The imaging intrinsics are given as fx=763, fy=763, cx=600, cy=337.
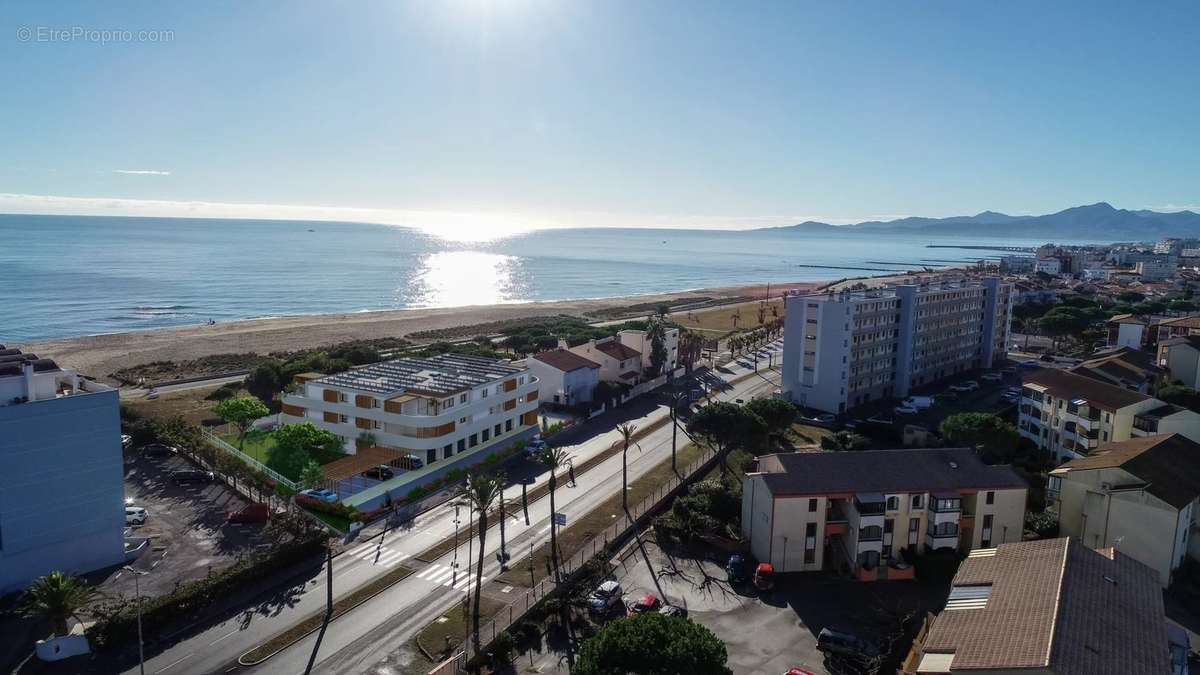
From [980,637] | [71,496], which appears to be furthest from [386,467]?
[980,637]

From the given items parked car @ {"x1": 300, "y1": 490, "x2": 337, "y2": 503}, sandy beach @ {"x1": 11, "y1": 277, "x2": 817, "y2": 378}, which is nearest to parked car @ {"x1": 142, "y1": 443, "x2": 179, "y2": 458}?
parked car @ {"x1": 300, "y1": 490, "x2": 337, "y2": 503}

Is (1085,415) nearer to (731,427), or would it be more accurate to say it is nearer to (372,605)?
(731,427)

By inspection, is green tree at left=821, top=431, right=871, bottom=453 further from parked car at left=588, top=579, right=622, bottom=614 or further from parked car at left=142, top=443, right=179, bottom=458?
parked car at left=142, top=443, right=179, bottom=458

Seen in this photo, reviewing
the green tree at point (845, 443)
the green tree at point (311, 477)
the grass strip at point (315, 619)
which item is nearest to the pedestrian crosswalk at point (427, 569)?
the grass strip at point (315, 619)

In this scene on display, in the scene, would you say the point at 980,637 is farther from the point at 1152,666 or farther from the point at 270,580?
the point at 270,580

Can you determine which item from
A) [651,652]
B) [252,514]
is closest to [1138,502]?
[651,652]
